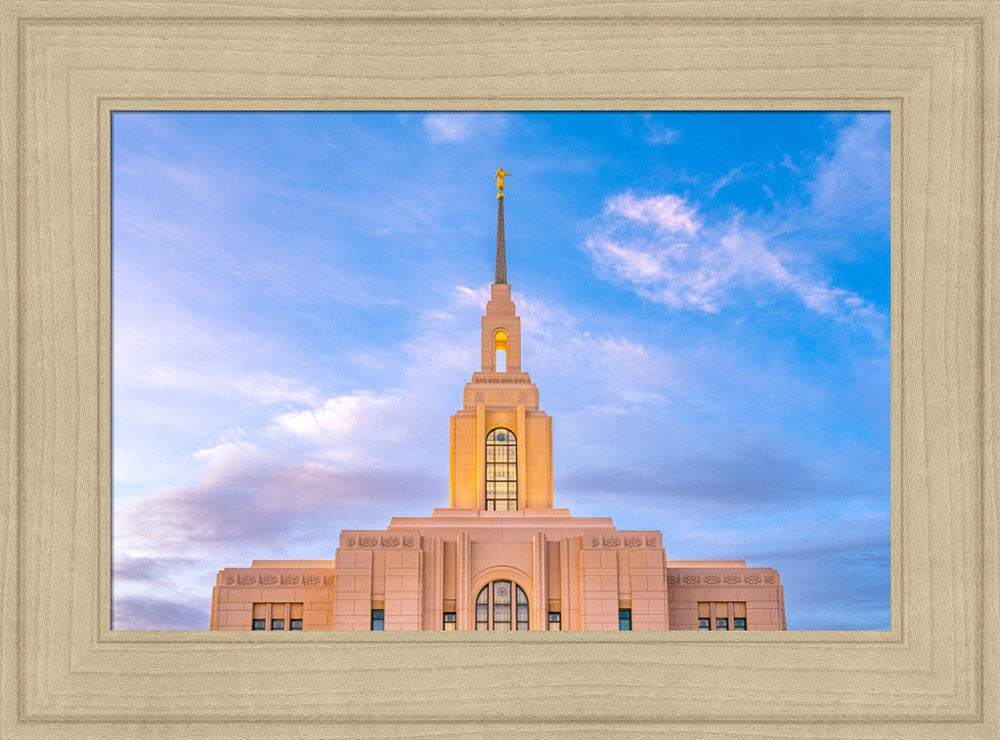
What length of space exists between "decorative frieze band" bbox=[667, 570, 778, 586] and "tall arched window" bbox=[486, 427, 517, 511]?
441 centimetres

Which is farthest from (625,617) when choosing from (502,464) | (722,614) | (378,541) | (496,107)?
(496,107)

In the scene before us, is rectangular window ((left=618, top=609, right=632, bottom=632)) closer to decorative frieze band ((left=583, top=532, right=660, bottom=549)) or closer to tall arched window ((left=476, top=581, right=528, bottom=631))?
decorative frieze band ((left=583, top=532, right=660, bottom=549))

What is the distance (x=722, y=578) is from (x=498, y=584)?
13.0 ft

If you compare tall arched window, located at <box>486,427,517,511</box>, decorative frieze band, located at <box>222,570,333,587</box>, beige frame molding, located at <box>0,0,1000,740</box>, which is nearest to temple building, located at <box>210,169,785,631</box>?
decorative frieze band, located at <box>222,570,333,587</box>

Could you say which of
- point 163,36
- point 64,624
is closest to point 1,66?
point 163,36

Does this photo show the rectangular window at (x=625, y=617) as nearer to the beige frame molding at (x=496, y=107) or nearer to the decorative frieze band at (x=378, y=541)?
the decorative frieze band at (x=378, y=541)

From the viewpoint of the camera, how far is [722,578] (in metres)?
16.5

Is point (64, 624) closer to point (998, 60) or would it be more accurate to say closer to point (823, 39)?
point (823, 39)

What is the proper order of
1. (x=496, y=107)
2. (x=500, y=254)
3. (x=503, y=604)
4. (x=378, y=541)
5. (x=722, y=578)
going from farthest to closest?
(x=500, y=254) < (x=503, y=604) < (x=722, y=578) < (x=378, y=541) < (x=496, y=107)

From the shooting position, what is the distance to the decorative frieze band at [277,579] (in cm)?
1555

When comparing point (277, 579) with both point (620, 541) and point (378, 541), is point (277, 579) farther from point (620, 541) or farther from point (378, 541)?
point (620, 541)

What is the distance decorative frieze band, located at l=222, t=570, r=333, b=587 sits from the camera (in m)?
15.6

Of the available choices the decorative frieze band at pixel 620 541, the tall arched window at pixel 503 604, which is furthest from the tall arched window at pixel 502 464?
the decorative frieze band at pixel 620 541

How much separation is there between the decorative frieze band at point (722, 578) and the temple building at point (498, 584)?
0.02 metres
